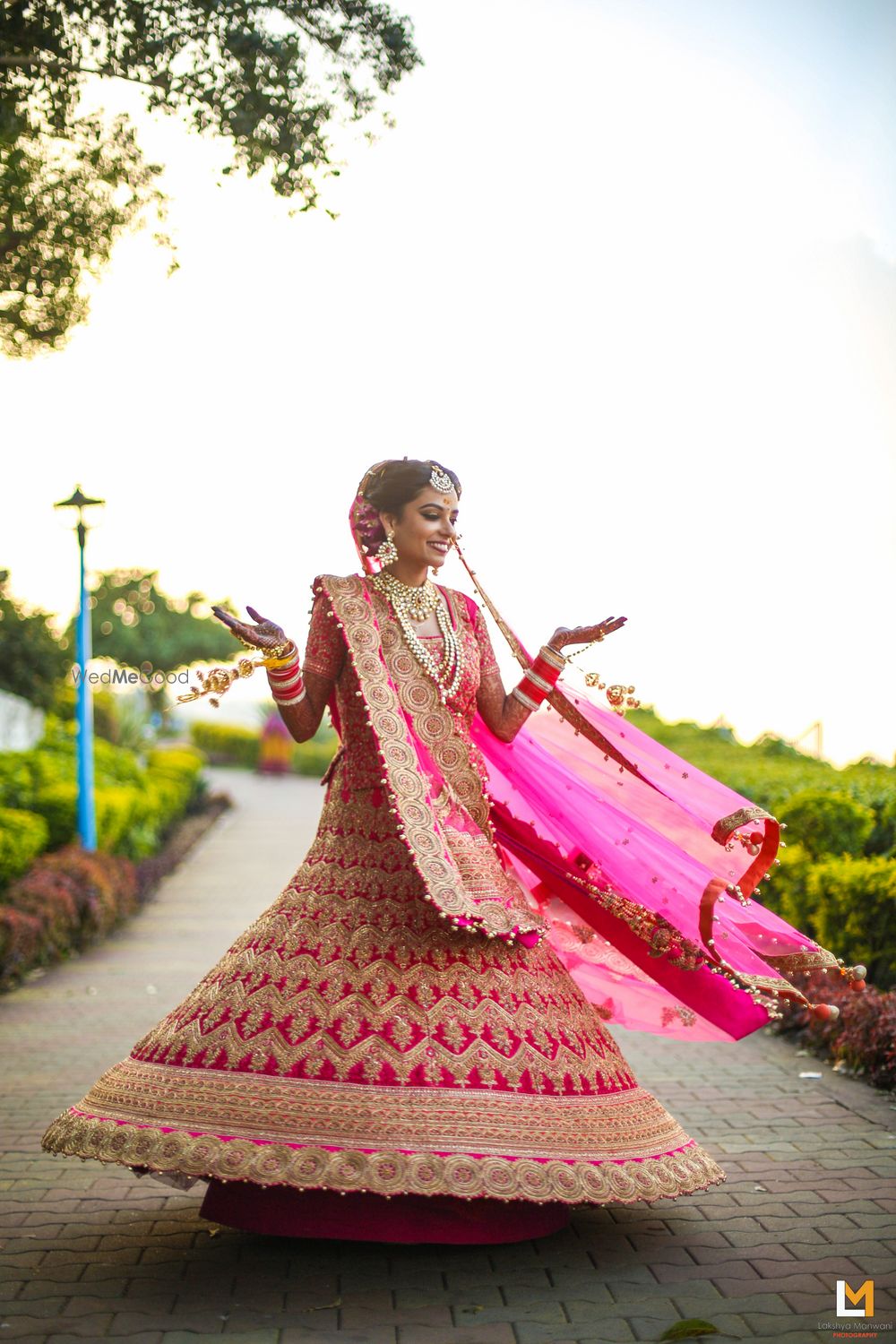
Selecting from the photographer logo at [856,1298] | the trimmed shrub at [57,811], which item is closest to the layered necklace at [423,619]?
the photographer logo at [856,1298]

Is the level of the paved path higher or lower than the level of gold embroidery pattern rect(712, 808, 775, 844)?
lower

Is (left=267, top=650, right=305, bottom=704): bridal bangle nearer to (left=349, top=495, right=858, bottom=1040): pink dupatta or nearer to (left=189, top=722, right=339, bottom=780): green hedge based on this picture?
(left=349, top=495, right=858, bottom=1040): pink dupatta

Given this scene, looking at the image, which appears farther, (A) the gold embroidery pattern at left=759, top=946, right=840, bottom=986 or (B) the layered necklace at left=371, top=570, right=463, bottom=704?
(B) the layered necklace at left=371, top=570, right=463, bottom=704

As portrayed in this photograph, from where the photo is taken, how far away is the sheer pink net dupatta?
4.33 m

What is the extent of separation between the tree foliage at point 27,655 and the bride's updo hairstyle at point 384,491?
50.3ft

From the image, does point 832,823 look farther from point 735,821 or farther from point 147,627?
point 147,627

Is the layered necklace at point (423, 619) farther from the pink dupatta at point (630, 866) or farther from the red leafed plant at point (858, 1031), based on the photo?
the red leafed plant at point (858, 1031)

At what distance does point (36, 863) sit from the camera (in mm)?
12633

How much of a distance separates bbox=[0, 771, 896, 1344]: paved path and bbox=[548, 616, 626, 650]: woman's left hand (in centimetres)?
195

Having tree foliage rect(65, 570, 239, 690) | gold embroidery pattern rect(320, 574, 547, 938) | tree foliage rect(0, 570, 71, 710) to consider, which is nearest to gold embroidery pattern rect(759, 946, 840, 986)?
gold embroidery pattern rect(320, 574, 547, 938)

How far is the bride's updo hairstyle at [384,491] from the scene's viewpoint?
4.55 meters

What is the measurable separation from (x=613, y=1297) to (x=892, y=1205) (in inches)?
58.2

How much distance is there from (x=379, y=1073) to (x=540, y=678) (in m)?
1.47

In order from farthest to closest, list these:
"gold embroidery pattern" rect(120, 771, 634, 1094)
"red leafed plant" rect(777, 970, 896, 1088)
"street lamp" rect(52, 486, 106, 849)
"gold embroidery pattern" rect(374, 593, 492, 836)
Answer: "street lamp" rect(52, 486, 106, 849), "red leafed plant" rect(777, 970, 896, 1088), "gold embroidery pattern" rect(374, 593, 492, 836), "gold embroidery pattern" rect(120, 771, 634, 1094)
